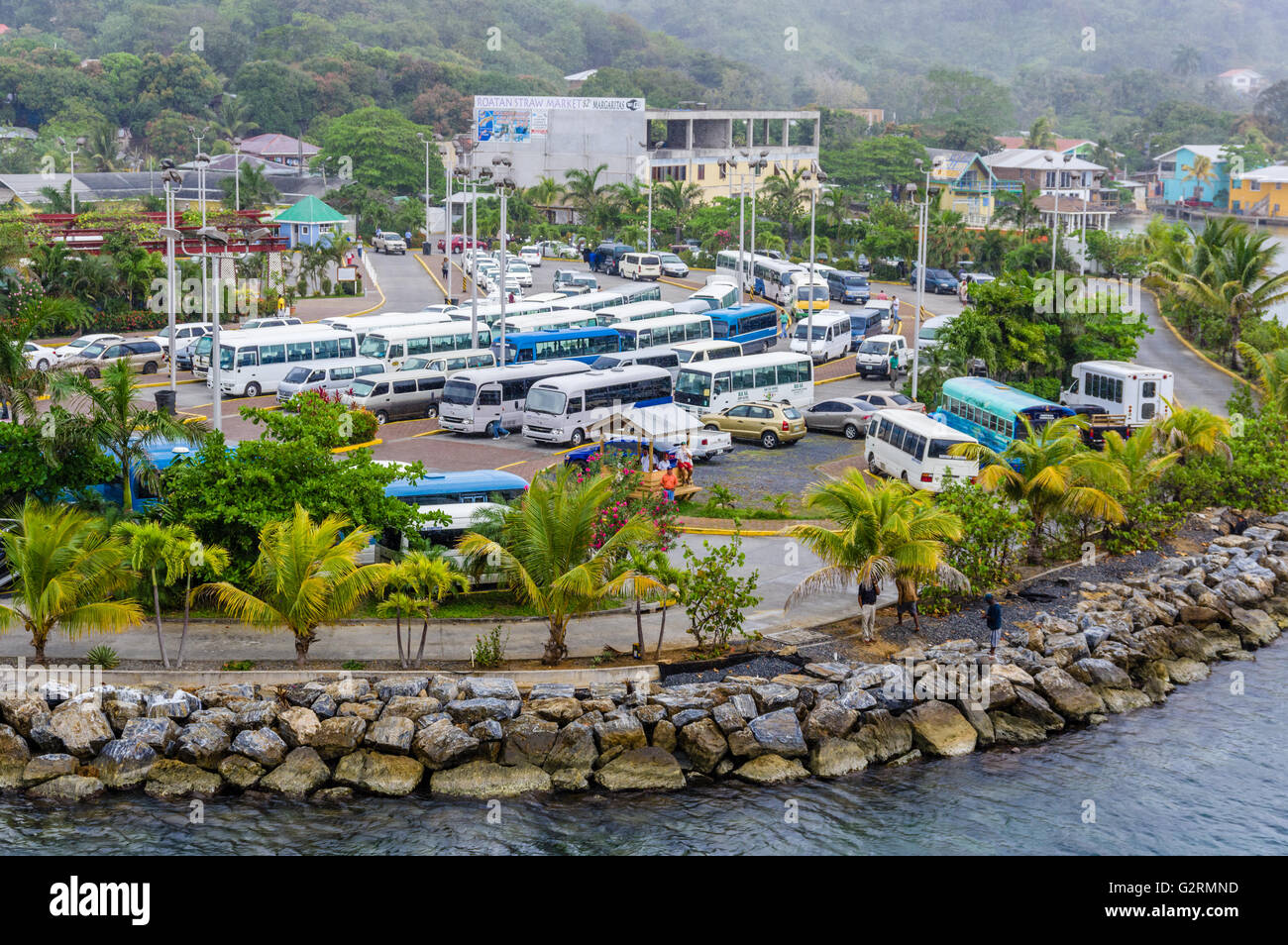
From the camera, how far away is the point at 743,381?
41.7m

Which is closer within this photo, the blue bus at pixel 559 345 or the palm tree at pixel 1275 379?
the palm tree at pixel 1275 379

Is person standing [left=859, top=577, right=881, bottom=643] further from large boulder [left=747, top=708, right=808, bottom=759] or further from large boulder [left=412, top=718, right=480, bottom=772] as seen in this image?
large boulder [left=412, top=718, right=480, bottom=772]

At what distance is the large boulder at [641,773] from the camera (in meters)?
21.2

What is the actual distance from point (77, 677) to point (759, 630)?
36.1 feet

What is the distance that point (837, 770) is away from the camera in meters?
21.9

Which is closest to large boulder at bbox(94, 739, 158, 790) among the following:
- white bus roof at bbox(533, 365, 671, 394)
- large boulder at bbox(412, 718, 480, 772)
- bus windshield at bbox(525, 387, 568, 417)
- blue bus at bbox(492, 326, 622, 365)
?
large boulder at bbox(412, 718, 480, 772)

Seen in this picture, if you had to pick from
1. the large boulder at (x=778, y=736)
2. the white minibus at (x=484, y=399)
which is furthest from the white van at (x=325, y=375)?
the large boulder at (x=778, y=736)

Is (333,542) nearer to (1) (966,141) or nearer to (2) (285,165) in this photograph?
(2) (285,165)

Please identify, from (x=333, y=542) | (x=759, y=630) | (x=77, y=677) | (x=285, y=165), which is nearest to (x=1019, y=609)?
(x=759, y=630)

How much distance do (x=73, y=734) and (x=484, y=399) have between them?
62.0ft

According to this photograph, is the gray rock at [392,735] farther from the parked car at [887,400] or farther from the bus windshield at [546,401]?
the parked car at [887,400]

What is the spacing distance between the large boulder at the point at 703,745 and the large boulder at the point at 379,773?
155 inches

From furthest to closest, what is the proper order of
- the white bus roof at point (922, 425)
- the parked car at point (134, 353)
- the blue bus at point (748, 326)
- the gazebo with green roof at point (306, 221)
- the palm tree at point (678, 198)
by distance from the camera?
1. the palm tree at point (678, 198)
2. the gazebo with green roof at point (306, 221)
3. the blue bus at point (748, 326)
4. the parked car at point (134, 353)
5. the white bus roof at point (922, 425)

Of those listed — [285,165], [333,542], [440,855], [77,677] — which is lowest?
[440,855]
